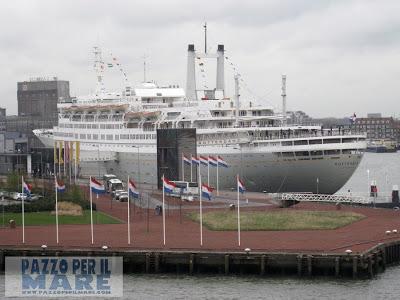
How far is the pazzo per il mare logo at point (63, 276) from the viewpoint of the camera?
4381cm

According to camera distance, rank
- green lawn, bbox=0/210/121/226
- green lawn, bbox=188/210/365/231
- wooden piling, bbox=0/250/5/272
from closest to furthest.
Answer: wooden piling, bbox=0/250/5/272
green lawn, bbox=188/210/365/231
green lawn, bbox=0/210/121/226

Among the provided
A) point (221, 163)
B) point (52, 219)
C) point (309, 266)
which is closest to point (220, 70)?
point (221, 163)

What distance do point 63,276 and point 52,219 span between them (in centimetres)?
1657

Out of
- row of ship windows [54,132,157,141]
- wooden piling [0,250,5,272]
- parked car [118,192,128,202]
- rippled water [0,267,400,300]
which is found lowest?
rippled water [0,267,400,300]

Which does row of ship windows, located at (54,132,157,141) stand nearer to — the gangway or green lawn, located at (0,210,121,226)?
the gangway

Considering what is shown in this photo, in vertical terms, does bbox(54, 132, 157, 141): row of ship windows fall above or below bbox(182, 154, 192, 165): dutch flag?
above

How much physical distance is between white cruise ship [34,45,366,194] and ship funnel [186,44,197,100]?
115 mm

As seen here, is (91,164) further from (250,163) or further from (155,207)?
(155,207)

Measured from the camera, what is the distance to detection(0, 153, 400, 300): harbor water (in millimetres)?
42656

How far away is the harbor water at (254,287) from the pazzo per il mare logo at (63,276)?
0.64 metres

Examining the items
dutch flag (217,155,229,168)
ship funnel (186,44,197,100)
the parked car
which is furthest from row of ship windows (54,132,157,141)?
the parked car

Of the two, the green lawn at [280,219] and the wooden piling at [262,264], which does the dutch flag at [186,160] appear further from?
the wooden piling at [262,264]

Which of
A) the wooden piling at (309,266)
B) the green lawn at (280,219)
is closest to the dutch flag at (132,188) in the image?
the green lawn at (280,219)

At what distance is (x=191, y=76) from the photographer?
108m
